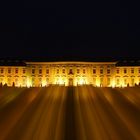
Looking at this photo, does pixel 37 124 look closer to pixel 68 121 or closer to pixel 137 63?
pixel 68 121

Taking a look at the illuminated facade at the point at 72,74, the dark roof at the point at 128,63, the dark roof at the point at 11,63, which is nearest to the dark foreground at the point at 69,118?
the illuminated facade at the point at 72,74

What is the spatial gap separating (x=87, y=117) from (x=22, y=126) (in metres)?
8.51

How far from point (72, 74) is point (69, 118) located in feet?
199

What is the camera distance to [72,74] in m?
103

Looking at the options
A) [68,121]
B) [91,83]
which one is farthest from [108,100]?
[91,83]

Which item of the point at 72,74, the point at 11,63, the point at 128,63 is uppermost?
the point at 11,63

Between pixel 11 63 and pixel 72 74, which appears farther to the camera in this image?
pixel 11 63

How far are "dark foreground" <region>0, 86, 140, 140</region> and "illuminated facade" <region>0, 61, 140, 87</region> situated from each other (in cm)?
4072

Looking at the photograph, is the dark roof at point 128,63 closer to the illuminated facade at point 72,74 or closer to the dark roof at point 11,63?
the illuminated facade at point 72,74

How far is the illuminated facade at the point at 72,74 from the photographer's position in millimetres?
103125

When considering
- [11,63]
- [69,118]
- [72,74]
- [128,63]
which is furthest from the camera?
[128,63]

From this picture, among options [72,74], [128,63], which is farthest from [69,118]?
[128,63]

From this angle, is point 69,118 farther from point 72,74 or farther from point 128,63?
→ point 128,63

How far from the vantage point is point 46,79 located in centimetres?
10350
